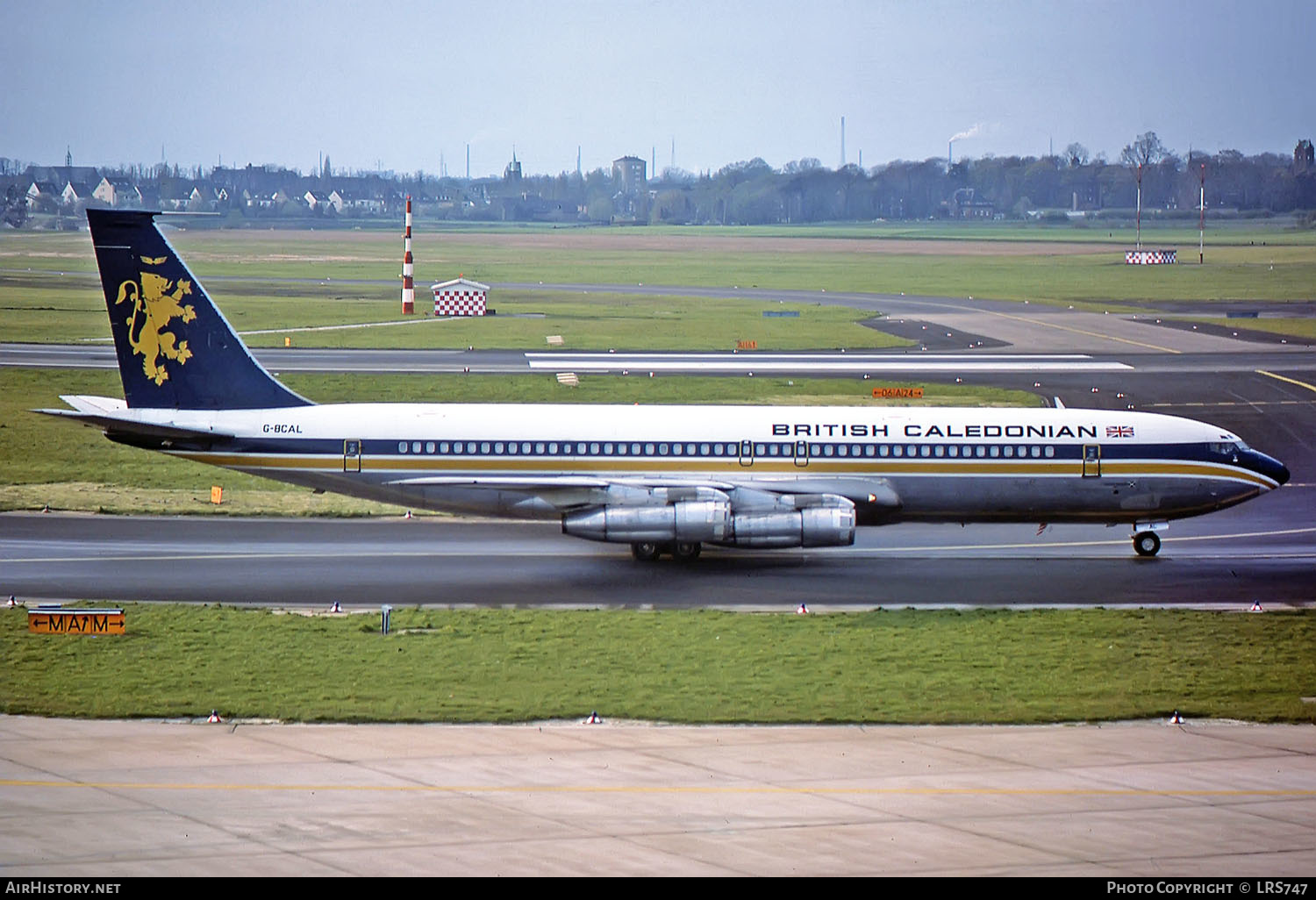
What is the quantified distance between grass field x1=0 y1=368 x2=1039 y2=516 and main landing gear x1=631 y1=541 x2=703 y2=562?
10.2 meters

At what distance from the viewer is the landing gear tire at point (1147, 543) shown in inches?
1559

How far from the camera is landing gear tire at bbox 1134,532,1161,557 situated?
39594 millimetres

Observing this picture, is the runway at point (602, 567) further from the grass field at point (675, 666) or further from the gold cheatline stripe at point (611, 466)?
the gold cheatline stripe at point (611, 466)

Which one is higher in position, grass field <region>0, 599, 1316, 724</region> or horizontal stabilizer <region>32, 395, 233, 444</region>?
horizontal stabilizer <region>32, 395, 233, 444</region>

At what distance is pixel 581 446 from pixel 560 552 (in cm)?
297

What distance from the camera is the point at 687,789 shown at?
21.2 meters

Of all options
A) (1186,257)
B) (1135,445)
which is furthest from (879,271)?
(1135,445)

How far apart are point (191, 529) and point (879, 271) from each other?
4835 inches

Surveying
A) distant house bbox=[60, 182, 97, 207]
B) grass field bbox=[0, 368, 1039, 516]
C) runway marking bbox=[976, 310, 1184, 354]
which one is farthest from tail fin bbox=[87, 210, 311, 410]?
distant house bbox=[60, 182, 97, 207]

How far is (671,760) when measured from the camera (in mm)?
22469

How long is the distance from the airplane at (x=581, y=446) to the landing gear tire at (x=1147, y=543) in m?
0.82

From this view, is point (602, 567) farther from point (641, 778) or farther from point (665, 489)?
point (641, 778)

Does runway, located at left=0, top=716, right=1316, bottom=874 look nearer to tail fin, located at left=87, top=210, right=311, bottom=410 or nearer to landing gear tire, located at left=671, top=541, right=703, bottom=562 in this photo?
landing gear tire, located at left=671, top=541, right=703, bottom=562

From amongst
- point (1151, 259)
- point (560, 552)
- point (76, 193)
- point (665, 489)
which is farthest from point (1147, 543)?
point (1151, 259)
